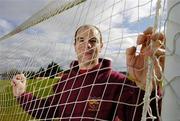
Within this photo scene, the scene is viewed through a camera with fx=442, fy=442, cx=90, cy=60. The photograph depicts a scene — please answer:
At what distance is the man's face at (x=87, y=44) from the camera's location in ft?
9.80

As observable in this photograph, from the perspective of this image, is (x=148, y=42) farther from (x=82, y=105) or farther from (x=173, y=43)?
(x=82, y=105)

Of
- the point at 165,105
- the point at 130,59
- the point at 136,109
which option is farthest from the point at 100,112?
the point at 165,105

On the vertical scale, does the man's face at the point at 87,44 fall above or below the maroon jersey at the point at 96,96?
above

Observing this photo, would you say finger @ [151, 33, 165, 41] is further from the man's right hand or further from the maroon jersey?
the man's right hand

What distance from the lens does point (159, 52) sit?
5.77ft

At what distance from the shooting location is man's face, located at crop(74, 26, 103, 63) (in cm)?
299

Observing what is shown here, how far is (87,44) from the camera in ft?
9.80

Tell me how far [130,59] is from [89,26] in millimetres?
1102

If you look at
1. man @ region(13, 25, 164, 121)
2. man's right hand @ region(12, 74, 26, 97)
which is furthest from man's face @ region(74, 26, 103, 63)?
man's right hand @ region(12, 74, 26, 97)

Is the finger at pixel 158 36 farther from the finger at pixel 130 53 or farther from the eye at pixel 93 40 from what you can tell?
the eye at pixel 93 40

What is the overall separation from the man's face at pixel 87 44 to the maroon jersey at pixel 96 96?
8 centimetres

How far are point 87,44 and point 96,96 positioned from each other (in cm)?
36

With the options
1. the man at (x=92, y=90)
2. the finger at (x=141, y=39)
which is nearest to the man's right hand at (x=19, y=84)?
the man at (x=92, y=90)

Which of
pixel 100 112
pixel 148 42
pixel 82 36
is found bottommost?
pixel 100 112
